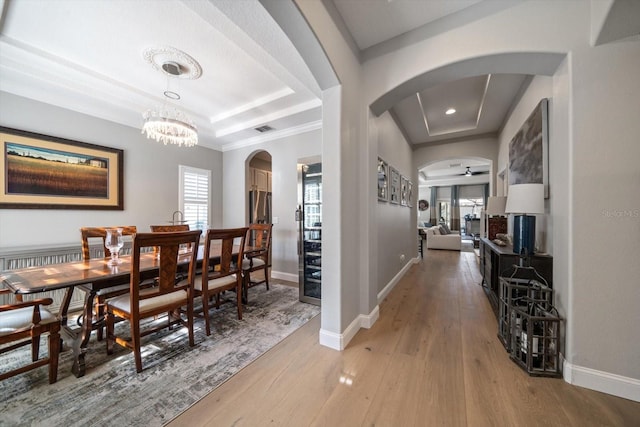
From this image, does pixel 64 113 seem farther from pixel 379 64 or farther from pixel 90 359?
pixel 379 64

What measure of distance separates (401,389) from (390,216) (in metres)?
2.34

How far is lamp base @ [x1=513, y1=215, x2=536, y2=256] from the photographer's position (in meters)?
2.08

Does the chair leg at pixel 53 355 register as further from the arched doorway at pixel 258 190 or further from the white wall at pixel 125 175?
Answer: the arched doorway at pixel 258 190

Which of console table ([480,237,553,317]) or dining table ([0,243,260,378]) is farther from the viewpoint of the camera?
console table ([480,237,553,317])

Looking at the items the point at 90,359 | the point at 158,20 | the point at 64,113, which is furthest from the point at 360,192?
the point at 64,113

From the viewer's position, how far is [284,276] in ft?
13.8

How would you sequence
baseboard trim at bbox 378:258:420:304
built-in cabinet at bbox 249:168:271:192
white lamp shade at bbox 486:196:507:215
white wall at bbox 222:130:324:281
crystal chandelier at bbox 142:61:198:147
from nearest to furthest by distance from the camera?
crystal chandelier at bbox 142:61:198:147 < baseboard trim at bbox 378:258:420:304 < white lamp shade at bbox 486:196:507:215 < white wall at bbox 222:130:324:281 < built-in cabinet at bbox 249:168:271:192

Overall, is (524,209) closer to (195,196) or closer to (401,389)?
(401,389)

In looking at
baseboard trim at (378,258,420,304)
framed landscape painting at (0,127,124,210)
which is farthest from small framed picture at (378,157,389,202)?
framed landscape painting at (0,127,124,210)

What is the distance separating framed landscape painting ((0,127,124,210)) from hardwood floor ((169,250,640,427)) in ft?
10.8

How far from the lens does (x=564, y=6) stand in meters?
1.58

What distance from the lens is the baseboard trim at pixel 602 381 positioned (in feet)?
4.61

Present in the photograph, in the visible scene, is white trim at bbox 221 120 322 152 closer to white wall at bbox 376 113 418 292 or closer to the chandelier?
white wall at bbox 376 113 418 292

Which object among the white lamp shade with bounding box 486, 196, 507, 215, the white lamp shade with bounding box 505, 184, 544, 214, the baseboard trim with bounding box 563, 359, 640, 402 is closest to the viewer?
the baseboard trim with bounding box 563, 359, 640, 402
